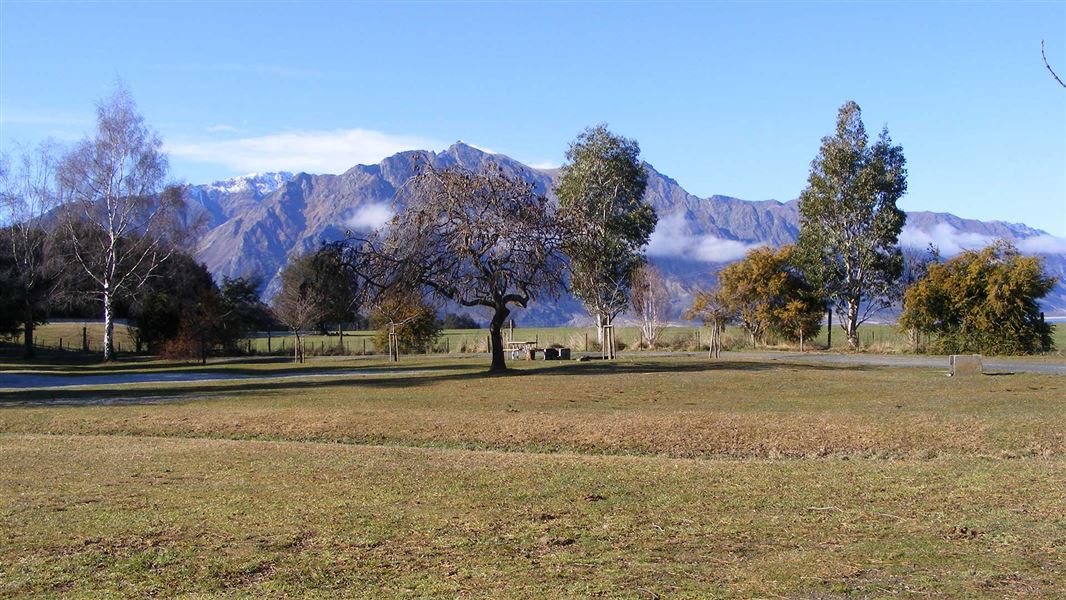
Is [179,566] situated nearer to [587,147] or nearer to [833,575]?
[833,575]

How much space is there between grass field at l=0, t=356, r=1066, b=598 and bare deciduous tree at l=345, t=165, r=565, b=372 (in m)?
13.2

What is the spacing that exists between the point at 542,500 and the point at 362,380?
2166 centimetres

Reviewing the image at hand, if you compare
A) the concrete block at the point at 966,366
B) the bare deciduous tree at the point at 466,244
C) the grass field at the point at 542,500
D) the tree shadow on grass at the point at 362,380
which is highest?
the bare deciduous tree at the point at 466,244

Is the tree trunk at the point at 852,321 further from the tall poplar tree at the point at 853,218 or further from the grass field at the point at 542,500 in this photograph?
the grass field at the point at 542,500

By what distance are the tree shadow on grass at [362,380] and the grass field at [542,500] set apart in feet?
11.9

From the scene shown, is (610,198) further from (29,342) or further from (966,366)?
(29,342)

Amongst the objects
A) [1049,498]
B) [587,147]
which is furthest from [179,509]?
[587,147]

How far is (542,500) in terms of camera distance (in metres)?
9.64

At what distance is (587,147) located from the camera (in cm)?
4862

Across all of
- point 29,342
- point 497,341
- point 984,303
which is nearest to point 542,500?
point 497,341

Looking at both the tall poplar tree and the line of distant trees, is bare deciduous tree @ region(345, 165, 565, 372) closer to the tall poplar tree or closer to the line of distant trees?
the line of distant trees

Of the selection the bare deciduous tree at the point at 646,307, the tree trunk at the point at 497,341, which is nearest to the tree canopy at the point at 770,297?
the bare deciduous tree at the point at 646,307

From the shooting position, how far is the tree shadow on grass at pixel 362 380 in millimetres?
24203

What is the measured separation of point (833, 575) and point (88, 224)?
52280mm
